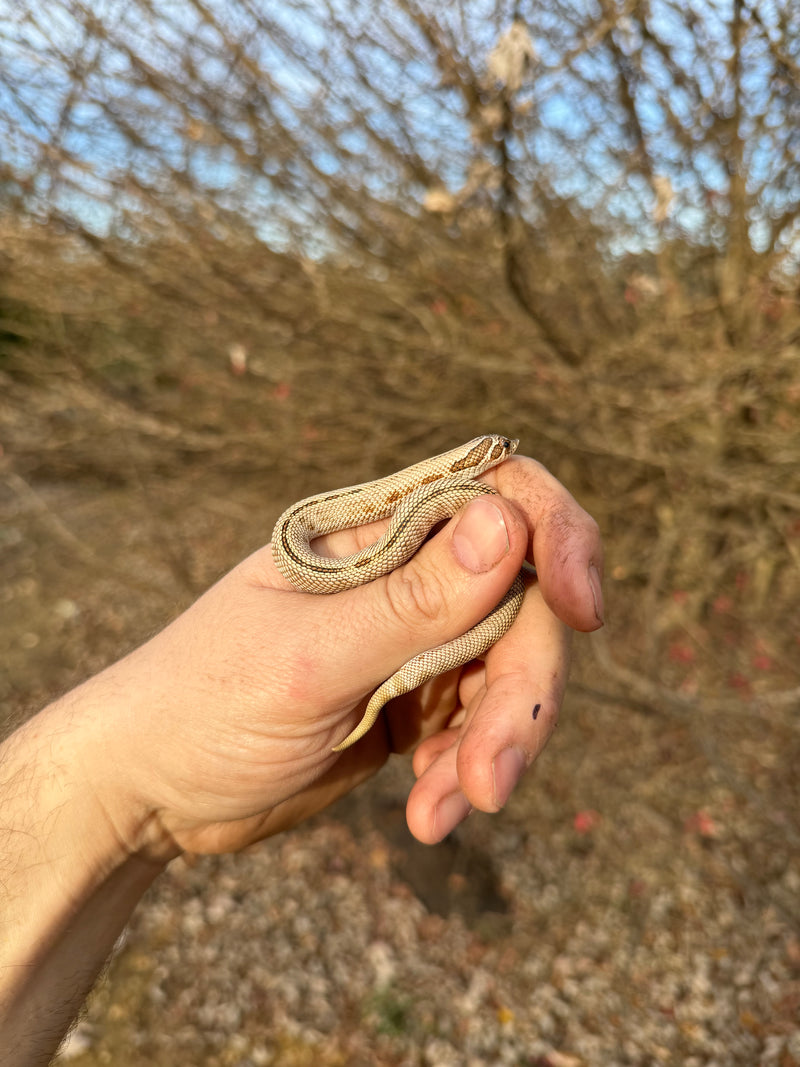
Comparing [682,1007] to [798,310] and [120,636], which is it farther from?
[120,636]

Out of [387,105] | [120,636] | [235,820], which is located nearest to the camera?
[235,820]

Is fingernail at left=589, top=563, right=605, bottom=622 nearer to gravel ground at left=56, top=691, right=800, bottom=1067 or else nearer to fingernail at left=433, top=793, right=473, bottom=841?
fingernail at left=433, top=793, right=473, bottom=841

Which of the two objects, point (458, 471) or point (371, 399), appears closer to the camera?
point (458, 471)

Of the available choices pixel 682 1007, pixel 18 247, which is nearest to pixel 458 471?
pixel 682 1007


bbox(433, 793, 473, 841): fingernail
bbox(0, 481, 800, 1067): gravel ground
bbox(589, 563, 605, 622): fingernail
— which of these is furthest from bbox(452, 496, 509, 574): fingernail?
bbox(0, 481, 800, 1067): gravel ground

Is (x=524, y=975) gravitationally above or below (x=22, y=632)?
below

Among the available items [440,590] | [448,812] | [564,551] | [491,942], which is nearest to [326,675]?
[440,590]

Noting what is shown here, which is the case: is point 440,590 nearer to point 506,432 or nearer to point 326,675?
point 326,675

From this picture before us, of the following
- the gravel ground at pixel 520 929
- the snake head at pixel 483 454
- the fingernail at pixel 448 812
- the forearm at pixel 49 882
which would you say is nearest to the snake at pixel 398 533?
the snake head at pixel 483 454
